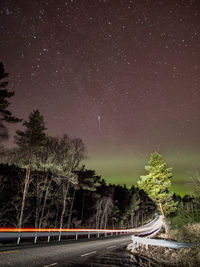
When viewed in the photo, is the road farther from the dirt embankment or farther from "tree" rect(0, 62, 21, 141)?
"tree" rect(0, 62, 21, 141)

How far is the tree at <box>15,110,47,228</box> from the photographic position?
19078mm

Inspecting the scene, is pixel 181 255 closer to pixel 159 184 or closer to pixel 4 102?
pixel 4 102

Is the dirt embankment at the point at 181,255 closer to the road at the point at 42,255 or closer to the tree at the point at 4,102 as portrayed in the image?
the road at the point at 42,255

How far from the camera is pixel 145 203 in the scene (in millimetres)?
106688

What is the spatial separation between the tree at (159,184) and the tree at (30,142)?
53.2ft

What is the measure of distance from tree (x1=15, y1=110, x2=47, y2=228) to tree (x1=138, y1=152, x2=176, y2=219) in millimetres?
16208

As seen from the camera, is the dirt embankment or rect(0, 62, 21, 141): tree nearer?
the dirt embankment

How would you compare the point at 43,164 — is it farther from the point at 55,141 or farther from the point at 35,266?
the point at 35,266

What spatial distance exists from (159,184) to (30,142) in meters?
18.8

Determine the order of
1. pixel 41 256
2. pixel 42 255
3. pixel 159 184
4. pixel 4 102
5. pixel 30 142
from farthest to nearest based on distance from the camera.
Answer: pixel 159 184 → pixel 30 142 → pixel 4 102 → pixel 42 255 → pixel 41 256

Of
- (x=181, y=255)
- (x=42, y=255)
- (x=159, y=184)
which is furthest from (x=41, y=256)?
(x=159, y=184)

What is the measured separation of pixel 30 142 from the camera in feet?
67.3

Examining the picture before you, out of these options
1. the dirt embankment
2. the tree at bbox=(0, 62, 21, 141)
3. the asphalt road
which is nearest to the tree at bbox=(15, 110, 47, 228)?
the tree at bbox=(0, 62, 21, 141)

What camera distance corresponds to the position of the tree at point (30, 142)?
19078 millimetres
